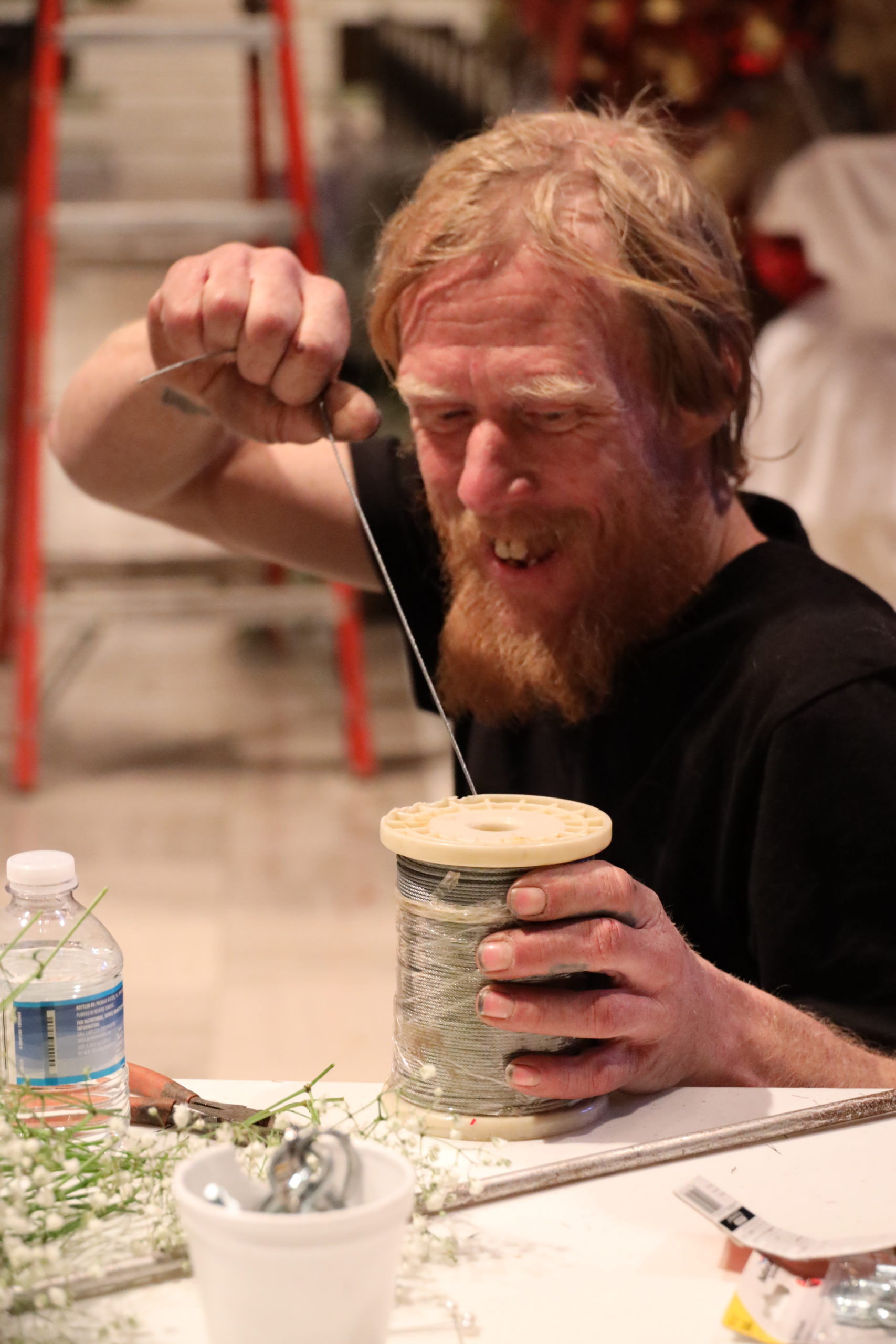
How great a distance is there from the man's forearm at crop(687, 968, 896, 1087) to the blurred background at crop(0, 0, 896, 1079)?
23.8 inches

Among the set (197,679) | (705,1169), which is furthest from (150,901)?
(705,1169)

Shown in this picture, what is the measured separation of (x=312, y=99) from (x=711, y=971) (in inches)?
190

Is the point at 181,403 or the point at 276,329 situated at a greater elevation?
the point at 276,329

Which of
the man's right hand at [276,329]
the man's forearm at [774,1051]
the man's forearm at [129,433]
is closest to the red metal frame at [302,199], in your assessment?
the man's forearm at [129,433]

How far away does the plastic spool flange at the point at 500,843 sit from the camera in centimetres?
88

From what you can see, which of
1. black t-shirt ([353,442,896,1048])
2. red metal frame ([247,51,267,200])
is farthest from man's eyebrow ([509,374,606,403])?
red metal frame ([247,51,267,200])

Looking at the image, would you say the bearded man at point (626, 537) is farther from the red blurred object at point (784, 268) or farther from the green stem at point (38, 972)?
the red blurred object at point (784, 268)

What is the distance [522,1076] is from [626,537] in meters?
0.64

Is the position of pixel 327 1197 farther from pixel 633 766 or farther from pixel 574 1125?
pixel 633 766

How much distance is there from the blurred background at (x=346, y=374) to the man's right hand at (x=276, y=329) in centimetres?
36

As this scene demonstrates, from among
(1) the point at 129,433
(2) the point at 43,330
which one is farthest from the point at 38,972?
(2) the point at 43,330

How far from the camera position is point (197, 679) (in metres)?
4.55

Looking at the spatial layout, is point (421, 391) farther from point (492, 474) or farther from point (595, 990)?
point (595, 990)

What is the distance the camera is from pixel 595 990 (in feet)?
3.11
